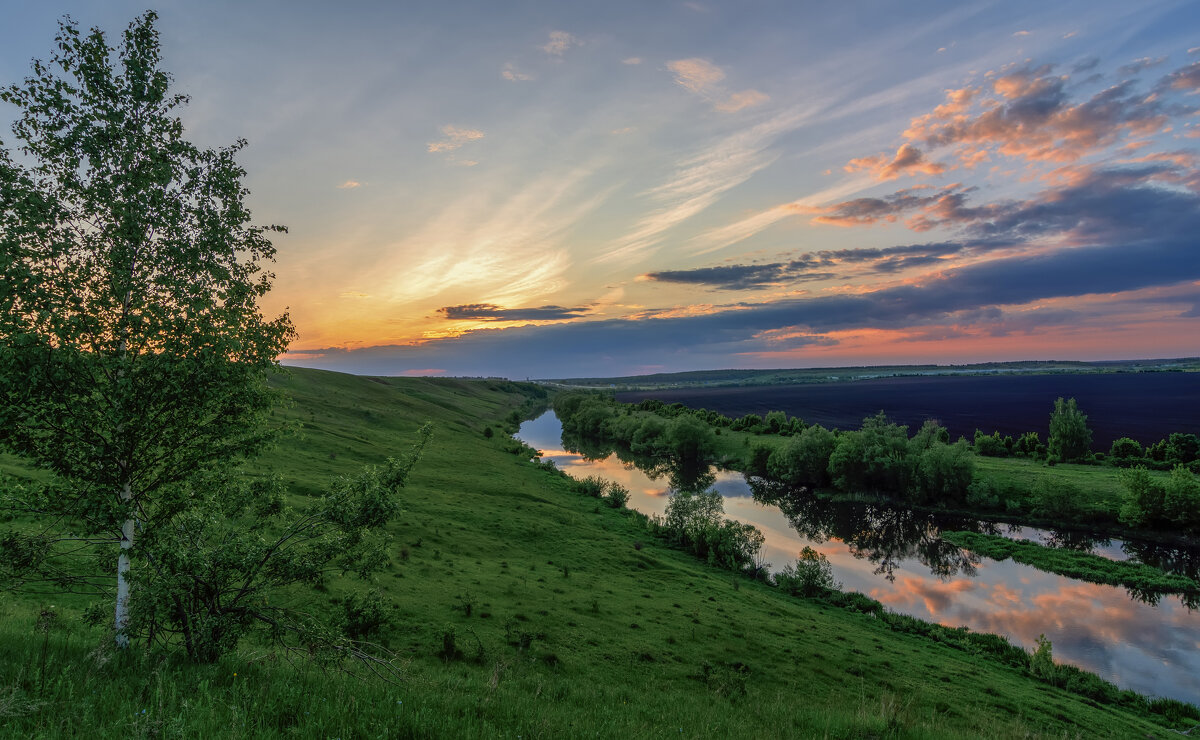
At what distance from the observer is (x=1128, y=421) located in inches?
5276

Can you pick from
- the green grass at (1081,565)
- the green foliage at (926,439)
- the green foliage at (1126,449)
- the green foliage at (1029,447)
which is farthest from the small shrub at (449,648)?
the green foliage at (1029,447)

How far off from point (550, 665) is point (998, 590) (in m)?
44.1

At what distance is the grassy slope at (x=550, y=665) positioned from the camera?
7031 millimetres

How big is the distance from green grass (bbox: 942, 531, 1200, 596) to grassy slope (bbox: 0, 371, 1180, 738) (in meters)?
26.1

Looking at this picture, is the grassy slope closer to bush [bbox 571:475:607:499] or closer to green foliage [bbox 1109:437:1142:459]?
bush [bbox 571:475:607:499]

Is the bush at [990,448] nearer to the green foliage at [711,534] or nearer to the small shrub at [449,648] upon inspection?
the green foliage at [711,534]

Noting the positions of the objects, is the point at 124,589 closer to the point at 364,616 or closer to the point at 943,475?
the point at 364,616

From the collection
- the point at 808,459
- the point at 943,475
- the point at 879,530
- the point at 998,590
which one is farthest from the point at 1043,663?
the point at 808,459

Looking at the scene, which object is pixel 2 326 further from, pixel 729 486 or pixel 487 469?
pixel 729 486

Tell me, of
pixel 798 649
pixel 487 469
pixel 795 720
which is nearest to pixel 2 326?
pixel 795 720

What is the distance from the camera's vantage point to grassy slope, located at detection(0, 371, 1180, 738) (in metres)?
7.03

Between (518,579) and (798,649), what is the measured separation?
16226 millimetres

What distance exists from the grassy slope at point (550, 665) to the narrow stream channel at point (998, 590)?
29.7ft

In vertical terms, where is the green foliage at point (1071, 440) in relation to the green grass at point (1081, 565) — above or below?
above
